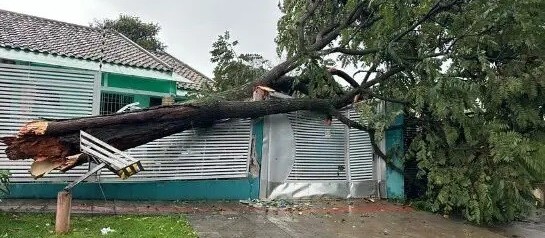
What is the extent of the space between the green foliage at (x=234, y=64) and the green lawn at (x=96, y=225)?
5.16m

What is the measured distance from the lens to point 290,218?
24.9 feet

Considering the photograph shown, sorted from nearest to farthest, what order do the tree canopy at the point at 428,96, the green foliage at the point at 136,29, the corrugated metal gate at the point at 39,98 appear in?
the corrugated metal gate at the point at 39,98, the tree canopy at the point at 428,96, the green foliage at the point at 136,29

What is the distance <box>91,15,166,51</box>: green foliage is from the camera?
2766 cm

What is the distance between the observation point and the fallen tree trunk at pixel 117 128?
619 cm

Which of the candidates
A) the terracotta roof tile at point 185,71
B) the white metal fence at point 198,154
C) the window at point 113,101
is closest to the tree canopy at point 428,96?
the white metal fence at point 198,154

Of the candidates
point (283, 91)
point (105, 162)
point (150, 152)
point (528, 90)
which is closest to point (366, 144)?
point (283, 91)

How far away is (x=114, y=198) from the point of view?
7.76 m

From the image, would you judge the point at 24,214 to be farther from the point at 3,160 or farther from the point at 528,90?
the point at 528,90

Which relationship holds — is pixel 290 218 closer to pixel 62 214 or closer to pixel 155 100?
pixel 62 214

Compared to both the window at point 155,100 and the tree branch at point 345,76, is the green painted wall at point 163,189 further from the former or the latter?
the window at point 155,100

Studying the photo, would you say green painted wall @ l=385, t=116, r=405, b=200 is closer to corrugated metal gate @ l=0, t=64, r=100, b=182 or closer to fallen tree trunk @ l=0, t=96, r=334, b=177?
fallen tree trunk @ l=0, t=96, r=334, b=177

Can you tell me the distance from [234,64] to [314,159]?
10.8ft

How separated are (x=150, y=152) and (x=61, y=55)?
2.99 m

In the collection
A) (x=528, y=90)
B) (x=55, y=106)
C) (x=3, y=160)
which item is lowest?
(x=3, y=160)
